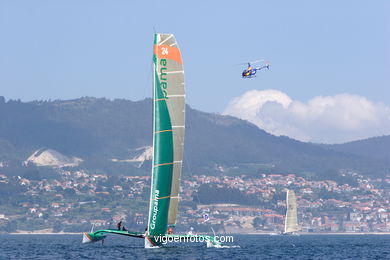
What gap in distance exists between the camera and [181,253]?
91.5 meters

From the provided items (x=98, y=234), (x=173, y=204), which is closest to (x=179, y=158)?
(x=173, y=204)

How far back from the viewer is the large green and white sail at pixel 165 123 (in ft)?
294

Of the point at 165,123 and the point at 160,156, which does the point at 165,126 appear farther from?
the point at 160,156

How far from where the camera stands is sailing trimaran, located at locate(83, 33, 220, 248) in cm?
8950

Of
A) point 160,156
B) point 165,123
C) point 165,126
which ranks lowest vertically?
point 160,156

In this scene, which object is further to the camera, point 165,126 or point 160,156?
point 160,156

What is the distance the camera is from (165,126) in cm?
8956

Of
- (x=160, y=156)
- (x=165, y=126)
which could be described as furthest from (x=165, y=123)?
(x=160, y=156)

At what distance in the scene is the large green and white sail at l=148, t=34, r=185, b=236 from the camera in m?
89.5

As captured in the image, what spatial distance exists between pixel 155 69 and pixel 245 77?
35.8 metres

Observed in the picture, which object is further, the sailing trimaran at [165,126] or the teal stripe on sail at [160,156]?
the sailing trimaran at [165,126]

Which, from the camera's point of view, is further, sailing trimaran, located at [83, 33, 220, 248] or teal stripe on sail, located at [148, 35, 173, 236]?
sailing trimaran, located at [83, 33, 220, 248]

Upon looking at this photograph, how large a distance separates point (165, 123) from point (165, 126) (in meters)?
0.32

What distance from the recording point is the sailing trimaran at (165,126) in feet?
294
